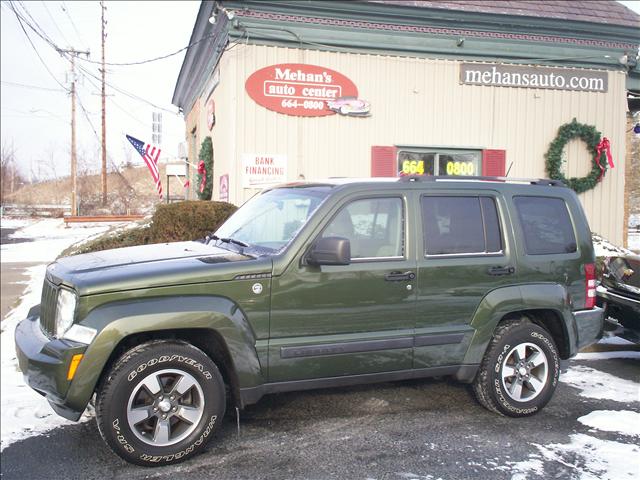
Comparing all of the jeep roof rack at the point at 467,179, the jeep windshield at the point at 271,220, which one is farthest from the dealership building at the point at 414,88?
the jeep roof rack at the point at 467,179

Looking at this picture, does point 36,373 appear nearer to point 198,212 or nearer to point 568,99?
point 198,212

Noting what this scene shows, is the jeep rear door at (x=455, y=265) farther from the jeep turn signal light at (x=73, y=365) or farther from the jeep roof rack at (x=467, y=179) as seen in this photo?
the jeep turn signal light at (x=73, y=365)

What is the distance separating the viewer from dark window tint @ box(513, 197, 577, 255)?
4.81 meters

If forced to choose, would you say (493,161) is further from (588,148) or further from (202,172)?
(202,172)

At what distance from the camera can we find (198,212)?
32.0 ft

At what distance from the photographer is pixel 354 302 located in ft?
13.5

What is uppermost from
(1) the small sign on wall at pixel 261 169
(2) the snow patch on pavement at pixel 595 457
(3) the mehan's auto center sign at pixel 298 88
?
(3) the mehan's auto center sign at pixel 298 88

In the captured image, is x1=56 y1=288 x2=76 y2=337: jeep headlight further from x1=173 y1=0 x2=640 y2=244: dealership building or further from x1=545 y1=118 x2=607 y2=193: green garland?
x1=545 y1=118 x2=607 y2=193: green garland

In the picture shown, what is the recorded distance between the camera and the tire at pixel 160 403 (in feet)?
11.6

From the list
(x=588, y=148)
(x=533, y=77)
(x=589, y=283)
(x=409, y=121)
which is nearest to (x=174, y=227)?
(x=409, y=121)

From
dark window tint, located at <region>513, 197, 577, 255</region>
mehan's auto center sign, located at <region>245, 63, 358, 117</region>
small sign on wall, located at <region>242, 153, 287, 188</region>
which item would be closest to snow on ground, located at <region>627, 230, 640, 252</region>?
mehan's auto center sign, located at <region>245, 63, 358, 117</region>

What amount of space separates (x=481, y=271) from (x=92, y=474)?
3.12 m

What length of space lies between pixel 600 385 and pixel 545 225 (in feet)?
5.94

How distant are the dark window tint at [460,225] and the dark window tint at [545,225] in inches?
12.0
